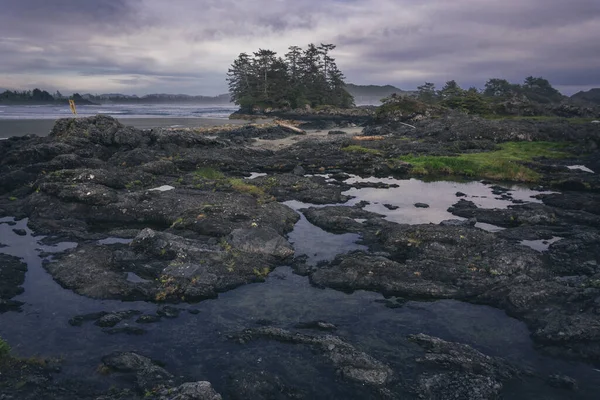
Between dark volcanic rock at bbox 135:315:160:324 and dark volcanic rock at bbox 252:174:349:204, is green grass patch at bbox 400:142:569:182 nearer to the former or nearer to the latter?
dark volcanic rock at bbox 252:174:349:204

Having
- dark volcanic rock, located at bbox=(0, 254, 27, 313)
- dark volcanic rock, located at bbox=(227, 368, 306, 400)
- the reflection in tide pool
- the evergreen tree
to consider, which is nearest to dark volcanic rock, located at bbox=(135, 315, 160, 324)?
dark volcanic rock, located at bbox=(227, 368, 306, 400)

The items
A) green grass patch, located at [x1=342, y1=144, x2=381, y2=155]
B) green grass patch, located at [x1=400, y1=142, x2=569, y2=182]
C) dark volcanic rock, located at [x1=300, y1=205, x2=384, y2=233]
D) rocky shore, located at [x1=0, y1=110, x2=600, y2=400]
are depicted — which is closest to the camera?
rocky shore, located at [x1=0, y1=110, x2=600, y2=400]

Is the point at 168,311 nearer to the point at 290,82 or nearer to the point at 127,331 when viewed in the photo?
the point at 127,331

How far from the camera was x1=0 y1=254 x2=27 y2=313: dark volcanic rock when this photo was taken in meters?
16.3

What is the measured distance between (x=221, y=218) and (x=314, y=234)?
616 centimetres

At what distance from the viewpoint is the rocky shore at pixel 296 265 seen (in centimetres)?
1213

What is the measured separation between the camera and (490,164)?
146 ft

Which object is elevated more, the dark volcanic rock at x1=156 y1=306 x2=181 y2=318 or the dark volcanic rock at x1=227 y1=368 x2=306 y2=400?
the dark volcanic rock at x1=156 y1=306 x2=181 y2=318

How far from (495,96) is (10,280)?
147231 millimetres

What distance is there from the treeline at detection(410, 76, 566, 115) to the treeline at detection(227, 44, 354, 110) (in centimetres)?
3598

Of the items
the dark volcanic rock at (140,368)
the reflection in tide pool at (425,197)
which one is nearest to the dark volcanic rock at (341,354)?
the dark volcanic rock at (140,368)

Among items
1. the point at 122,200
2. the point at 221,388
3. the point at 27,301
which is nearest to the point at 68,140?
the point at 122,200

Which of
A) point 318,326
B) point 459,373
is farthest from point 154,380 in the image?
point 459,373

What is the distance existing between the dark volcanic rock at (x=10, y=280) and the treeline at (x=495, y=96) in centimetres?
10393
